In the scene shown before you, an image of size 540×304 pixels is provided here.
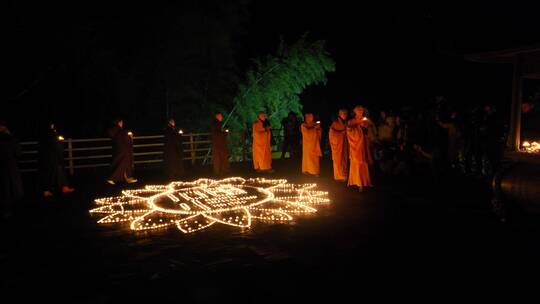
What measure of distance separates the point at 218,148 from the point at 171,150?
124 centimetres

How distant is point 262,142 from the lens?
12766 millimetres

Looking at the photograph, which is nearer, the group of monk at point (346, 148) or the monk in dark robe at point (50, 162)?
the group of monk at point (346, 148)

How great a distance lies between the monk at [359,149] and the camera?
9336mm

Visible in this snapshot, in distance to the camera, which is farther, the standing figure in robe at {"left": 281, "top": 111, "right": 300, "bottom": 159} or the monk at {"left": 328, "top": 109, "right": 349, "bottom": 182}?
the standing figure in robe at {"left": 281, "top": 111, "right": 300, "bottom": 159}

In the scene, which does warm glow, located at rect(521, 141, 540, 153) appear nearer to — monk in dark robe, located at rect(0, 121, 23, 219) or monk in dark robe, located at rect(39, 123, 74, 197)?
monk in dark robe, located at rect(0, 121, 23, 219)

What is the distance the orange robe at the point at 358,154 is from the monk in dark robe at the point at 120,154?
5227 mm

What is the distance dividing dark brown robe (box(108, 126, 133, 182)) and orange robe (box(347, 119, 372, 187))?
523 centimetres

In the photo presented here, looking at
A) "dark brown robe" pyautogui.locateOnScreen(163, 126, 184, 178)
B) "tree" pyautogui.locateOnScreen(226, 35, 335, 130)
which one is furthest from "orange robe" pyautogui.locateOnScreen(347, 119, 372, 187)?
"tree" pyautogui.locateOnScreen(226, 35, 335, 130)

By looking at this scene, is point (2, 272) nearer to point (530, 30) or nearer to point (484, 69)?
point (530, 30)

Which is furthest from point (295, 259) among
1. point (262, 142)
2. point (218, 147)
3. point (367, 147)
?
point (218, 147)

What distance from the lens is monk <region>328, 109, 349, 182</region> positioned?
34.3 feet

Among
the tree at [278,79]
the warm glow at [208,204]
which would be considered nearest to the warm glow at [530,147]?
the warm glow at [208,204]

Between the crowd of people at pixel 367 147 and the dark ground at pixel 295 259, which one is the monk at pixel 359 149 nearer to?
the crowd of people at pixel 367 147

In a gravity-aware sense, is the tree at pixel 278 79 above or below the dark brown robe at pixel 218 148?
above
